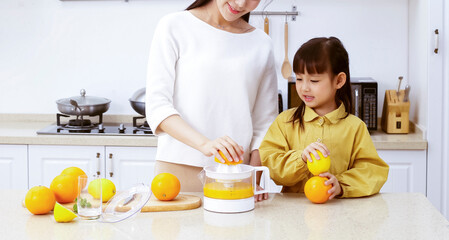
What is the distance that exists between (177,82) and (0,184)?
1.72 m

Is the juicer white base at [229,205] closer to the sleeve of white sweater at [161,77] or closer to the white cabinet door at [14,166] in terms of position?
the sleeve of white sweater at [161,77]

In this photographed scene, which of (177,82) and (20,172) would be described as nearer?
(177,82)

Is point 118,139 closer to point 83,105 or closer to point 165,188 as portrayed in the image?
point 83,105

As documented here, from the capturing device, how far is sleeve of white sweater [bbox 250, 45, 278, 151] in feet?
6.76

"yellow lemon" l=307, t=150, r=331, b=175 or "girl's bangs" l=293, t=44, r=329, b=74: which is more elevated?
"girl's bangs" l=293, t=44, r=329, b=74

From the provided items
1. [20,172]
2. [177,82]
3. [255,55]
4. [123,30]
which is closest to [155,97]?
[177,82]

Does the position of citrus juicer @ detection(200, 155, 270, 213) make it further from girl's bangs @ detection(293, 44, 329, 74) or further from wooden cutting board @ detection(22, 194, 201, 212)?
girl's bangs @ detection(293, 44, 329, 74)

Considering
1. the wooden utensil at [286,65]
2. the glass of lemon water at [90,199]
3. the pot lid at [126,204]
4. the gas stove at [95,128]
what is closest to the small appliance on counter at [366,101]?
the wooden utensil at [286,65]

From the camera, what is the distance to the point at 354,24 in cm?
352

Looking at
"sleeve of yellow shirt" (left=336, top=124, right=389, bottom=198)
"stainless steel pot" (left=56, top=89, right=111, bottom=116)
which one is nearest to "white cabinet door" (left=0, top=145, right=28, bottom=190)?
"stainless steel pot" (left=56, top=89, right=111, bottom=116)

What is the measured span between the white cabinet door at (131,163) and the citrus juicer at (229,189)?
155cm

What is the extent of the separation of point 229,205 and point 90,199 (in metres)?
0.35

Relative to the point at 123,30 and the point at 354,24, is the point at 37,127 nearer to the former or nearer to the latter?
the point at 123,30

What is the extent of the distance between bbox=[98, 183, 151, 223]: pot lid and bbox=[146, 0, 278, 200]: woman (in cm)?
24
